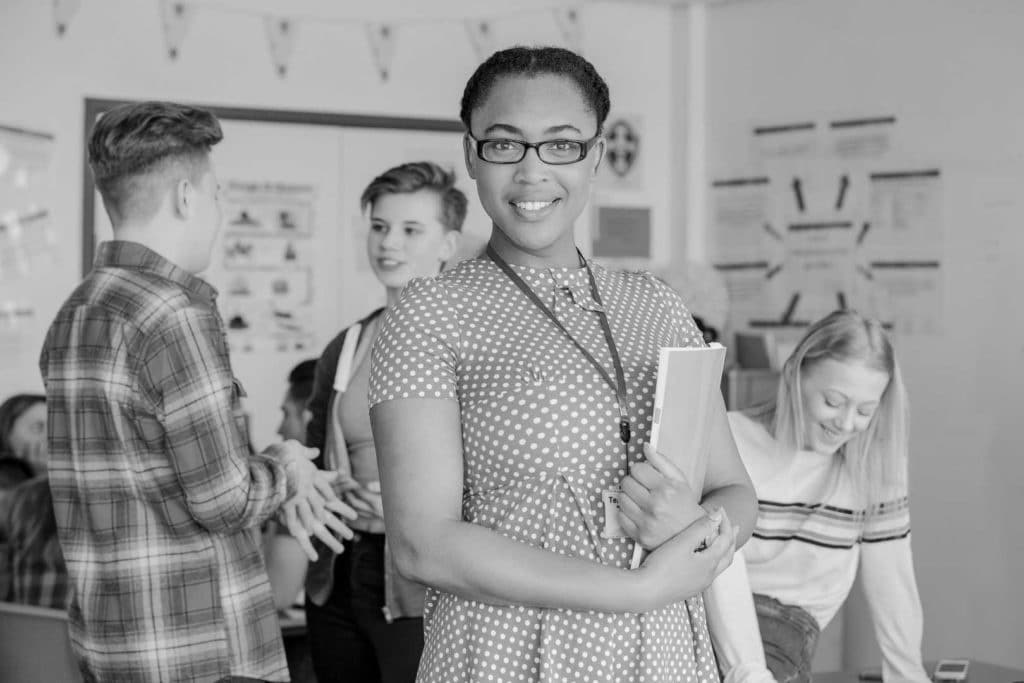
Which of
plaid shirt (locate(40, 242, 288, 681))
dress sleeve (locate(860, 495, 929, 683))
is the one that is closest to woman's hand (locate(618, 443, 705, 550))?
plaid shirt (locate(40, 242, 288, 681))

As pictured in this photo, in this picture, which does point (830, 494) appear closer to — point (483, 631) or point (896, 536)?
point (896, 536)

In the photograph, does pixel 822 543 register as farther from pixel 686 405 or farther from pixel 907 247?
pixel 907 247

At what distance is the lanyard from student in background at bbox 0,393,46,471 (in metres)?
2.81

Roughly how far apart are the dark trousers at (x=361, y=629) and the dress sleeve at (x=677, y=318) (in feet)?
3.46

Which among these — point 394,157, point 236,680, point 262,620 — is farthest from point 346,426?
point 394,157

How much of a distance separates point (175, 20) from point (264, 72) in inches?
13.8

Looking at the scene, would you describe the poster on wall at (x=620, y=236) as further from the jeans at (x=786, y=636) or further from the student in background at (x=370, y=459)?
the jeans at (x=786, y=636)

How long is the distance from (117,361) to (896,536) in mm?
1460

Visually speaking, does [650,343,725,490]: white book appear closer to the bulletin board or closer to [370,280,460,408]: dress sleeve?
[370,280,460,408]: dress sleeve

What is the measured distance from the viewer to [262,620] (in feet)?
6.54

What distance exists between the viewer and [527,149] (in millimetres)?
1256

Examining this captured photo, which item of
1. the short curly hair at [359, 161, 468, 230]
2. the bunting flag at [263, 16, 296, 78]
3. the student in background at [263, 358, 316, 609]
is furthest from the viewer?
the bunting flag at [263, 16, 296, 78]

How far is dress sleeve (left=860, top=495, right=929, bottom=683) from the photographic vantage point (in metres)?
2.29

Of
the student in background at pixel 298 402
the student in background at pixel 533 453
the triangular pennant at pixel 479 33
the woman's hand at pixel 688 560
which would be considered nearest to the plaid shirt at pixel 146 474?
the student in background at pixel 533 453
